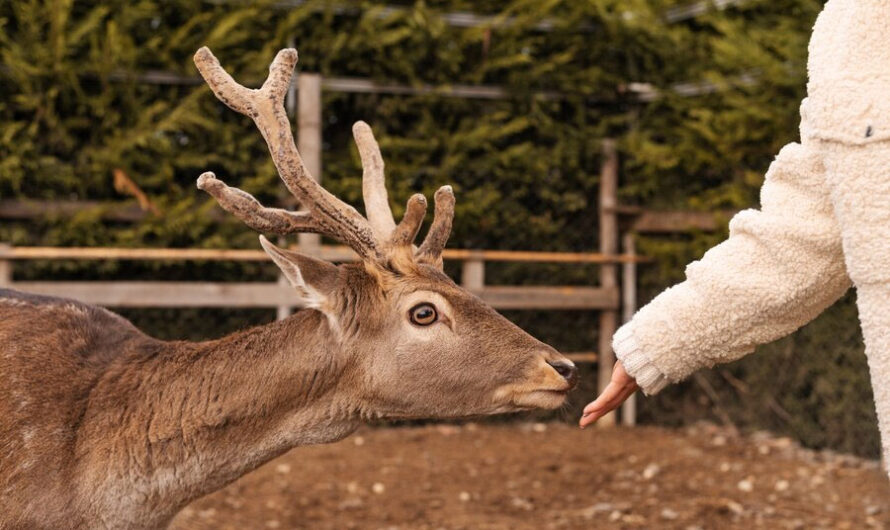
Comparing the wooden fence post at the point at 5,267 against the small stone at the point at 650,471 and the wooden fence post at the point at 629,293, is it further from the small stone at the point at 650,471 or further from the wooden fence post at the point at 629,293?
the wooden fence post at the point at 629,293

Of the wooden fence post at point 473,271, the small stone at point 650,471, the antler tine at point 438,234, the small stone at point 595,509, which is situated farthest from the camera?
the wooden fence post at point 473,271

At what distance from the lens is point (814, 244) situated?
6.16 ft

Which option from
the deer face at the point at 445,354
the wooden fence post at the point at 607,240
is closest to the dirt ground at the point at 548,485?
the wooden fence post at the point at 607,240

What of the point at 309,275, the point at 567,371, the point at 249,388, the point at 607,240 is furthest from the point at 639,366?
the point at 607,240

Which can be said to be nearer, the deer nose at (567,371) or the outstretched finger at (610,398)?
the outstretched finger at (610,398)

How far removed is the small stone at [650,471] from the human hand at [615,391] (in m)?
4.42

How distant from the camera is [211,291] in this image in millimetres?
7164

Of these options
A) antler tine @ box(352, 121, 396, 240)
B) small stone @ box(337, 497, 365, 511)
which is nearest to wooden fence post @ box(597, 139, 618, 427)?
small stone @ box(337, 497, 365, 511)

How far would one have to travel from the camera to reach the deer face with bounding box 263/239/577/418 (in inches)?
121

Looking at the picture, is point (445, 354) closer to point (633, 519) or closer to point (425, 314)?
point (425, 314)

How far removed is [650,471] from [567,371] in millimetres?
3911

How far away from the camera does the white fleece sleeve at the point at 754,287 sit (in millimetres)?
1878

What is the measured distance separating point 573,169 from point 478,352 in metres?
5.54

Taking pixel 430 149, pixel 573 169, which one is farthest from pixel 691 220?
pixel 430 149
